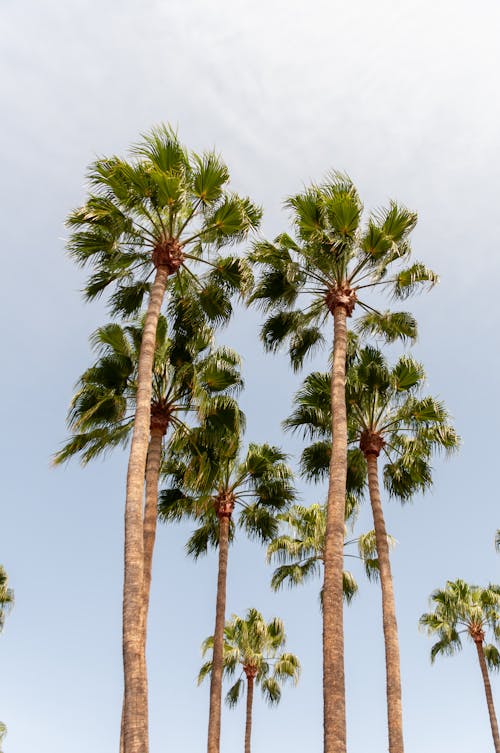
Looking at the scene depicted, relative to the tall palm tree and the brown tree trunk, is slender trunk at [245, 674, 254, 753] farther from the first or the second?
the tall palm tree

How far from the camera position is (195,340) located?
1877 cm

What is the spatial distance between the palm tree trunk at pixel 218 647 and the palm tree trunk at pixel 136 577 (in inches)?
338

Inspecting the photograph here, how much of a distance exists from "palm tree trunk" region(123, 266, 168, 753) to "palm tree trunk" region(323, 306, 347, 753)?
9.64 feet

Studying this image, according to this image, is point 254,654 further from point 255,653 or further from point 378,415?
point 378,415

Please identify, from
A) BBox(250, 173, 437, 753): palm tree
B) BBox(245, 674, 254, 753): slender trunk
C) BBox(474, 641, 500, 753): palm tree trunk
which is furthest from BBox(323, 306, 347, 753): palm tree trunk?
BBox(474, 641, 500, 753): palm tree trunk

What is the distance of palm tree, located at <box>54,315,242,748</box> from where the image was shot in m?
17.8

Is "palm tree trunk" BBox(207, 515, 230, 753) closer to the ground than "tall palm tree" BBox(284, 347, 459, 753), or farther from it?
closer to the ground

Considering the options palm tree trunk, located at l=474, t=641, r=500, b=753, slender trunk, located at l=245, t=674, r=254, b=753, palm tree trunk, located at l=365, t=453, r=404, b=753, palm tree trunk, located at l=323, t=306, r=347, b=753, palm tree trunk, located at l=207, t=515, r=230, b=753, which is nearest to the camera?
palm tree trunk, located at l=323, t=306, r=347, b=753

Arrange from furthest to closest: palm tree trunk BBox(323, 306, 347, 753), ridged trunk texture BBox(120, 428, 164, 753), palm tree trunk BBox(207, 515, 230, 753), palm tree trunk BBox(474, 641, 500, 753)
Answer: palm tree trunk BBox(474, 641, 500, 753) → palm tree trunk BBox(207, 515, 230, 753) → ridged trunk texture BBox(120, 428, 164, 753) → palm tree trunk BBox(323, 306, 347, 753)

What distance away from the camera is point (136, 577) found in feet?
37.7

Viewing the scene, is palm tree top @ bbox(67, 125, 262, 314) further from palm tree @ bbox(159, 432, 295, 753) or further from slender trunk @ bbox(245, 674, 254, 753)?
slender trunk @ bbox(245, 674, 254, 753)

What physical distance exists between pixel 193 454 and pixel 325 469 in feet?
13.8

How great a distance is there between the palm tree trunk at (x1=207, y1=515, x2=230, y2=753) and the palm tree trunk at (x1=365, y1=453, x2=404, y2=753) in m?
5.79

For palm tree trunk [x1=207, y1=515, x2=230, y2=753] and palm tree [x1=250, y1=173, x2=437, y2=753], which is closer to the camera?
palm tree [x1=250, y1=173, x2=437, y2=753]
